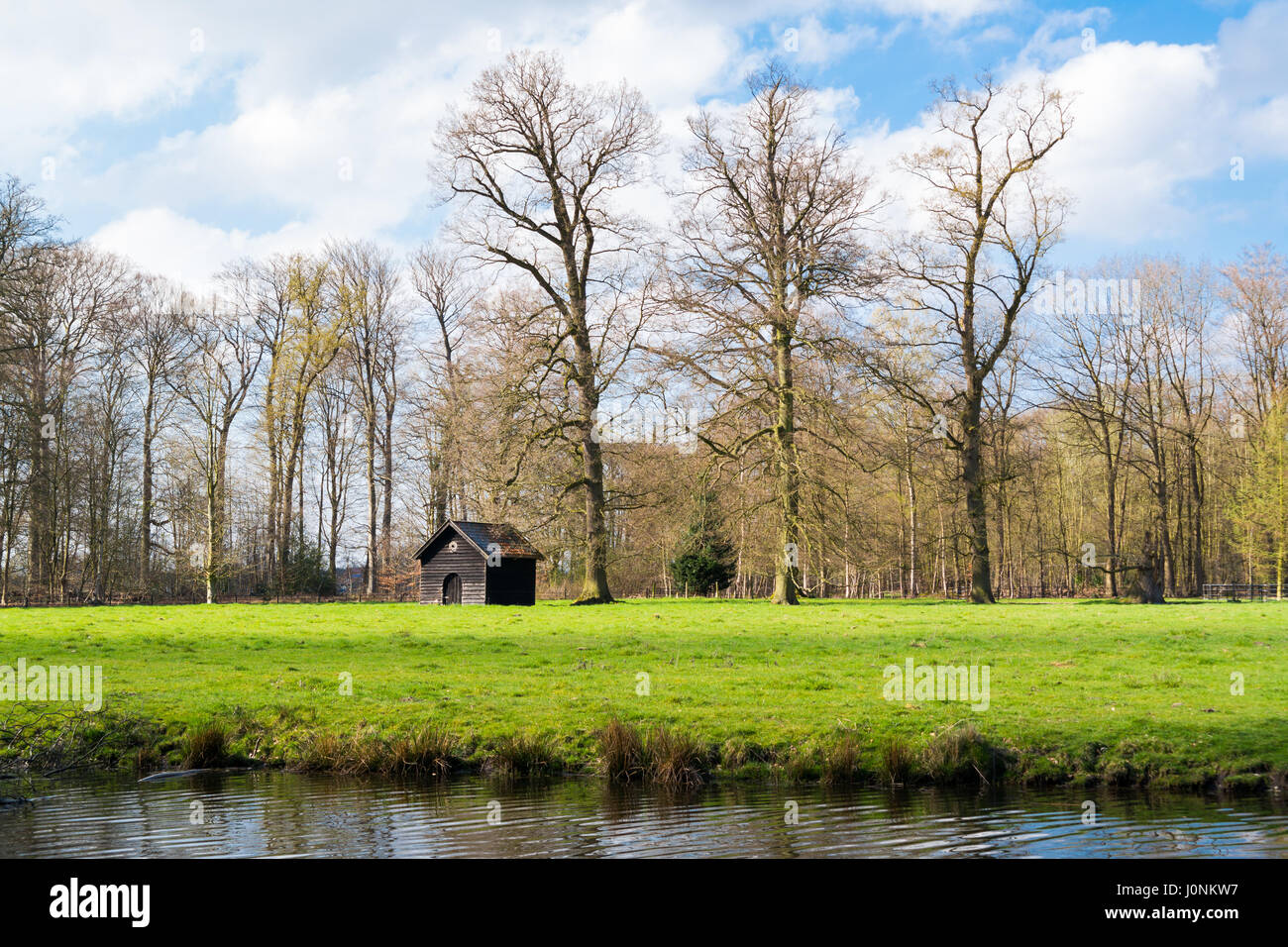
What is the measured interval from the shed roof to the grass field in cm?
1110

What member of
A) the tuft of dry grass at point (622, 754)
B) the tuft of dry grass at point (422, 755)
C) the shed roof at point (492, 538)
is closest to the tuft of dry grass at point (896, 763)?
the tuft of dry grass at point (622, 754)

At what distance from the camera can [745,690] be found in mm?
14539

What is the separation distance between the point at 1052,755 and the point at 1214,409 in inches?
1919

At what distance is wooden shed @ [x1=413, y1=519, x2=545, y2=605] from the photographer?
36.7m

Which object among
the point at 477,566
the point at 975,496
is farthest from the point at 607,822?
the point at 975,496

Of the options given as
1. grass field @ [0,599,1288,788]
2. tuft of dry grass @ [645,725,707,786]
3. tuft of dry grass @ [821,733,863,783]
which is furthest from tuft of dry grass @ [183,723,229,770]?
tuft of dry grass @ [821,733,863,783]

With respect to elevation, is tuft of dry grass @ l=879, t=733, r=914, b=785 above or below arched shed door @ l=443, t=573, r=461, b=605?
below

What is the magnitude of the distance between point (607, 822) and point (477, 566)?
2844cm

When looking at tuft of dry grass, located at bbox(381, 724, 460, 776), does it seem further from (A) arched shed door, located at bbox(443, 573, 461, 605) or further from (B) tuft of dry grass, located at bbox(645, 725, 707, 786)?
(A) arched shed door, located at bbox(443, 573, 461, 605)

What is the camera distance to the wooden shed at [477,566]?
120 ft

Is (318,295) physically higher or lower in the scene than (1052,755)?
higher

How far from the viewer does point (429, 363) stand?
48.4 m
